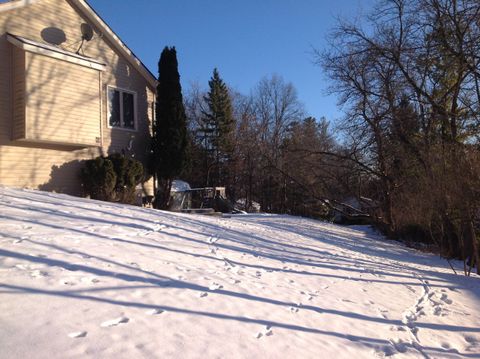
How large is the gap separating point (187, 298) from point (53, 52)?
9.99 m

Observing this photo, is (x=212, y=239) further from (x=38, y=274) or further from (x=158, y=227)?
(x=38, y=274)

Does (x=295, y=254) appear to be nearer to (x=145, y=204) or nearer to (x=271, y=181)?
(x=145, y=204)

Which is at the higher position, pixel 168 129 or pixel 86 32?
pixel 86 32

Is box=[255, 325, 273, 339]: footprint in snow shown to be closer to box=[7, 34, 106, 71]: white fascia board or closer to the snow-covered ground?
the snow-covered ground

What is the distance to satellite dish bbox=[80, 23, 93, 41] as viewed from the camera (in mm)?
13559

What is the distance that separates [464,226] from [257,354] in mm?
10008

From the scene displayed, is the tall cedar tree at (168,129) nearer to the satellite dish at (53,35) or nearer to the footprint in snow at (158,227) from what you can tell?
the satellite dish at (53,35)

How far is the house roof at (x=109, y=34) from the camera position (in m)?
13.2

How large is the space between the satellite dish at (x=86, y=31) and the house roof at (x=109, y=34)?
36 cm

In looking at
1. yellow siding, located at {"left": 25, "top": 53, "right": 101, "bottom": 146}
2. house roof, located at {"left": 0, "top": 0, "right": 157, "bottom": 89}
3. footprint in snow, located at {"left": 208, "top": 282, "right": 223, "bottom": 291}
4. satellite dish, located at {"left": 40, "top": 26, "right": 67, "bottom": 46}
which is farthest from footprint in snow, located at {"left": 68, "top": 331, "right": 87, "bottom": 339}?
satellite dish, located at {"left": 40, "top": 26, "right": 67, "bottom": 46}

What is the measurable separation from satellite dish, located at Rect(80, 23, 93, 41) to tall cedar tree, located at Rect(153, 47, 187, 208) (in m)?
3.28

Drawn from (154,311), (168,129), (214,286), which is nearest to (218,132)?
(168,129)

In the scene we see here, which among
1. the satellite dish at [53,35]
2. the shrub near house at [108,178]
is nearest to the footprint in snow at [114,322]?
the shrub near house at [108,178]

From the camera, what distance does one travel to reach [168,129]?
1565 centimetres
